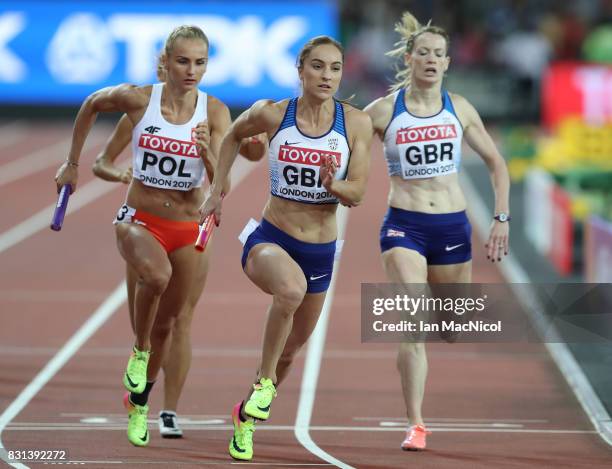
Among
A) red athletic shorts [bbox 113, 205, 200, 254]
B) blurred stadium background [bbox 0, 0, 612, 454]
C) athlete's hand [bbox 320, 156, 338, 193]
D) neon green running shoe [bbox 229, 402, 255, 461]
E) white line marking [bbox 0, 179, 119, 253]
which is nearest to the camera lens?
athlete's hand [bbox 320, 156, 338, 193]

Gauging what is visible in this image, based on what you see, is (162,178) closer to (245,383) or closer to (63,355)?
(245,383)

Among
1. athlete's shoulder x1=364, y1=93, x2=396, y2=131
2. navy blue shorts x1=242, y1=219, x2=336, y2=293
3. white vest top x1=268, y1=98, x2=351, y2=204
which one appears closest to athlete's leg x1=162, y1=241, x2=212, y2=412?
navy blue shorts x1=242, y1=219, x2=336, y2=293

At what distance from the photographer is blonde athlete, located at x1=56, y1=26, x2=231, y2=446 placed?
7.53m

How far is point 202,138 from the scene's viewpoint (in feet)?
24.7

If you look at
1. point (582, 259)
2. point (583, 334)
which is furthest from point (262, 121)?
point (582, 259)

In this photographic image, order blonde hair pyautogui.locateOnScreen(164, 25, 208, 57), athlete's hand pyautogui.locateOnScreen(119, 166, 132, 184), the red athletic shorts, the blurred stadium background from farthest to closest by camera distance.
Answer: the blurred stadium background, athlete's hand pyautogui.locateOnScreen(119, 166, 132, 184), the red athletic shorts, blonde hair pyautogui.locateOnScreen(164, 25, 208, 57)

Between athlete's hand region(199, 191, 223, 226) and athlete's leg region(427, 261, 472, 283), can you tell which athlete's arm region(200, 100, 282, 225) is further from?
athlete's leg region(427, 261, 472, 283)

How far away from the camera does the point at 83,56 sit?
3091 cm

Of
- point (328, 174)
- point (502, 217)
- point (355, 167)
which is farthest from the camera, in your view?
point (502, 217)

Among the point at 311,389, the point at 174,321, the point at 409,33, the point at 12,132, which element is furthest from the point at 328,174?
the point at 12,132

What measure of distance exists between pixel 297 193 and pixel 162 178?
0.85 m

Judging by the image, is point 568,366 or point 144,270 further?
point 568,366

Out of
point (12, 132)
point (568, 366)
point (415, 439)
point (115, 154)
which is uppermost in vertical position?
point (12, 132)

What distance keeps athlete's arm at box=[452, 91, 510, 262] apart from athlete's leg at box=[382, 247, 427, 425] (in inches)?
16.7
